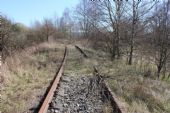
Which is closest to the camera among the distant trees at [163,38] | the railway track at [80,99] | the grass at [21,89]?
the railway track at [80,99]

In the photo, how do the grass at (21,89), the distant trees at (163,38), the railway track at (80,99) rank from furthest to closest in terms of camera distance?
the distant trees at (163,38) < the grass at (21,89) < the railway track at (80,99)

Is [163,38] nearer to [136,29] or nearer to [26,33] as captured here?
[136,29]

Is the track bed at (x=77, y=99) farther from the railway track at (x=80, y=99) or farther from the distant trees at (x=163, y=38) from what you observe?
the distant trees at (x=163, y=38)

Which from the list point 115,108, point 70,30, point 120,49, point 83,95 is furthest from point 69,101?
point 70,30

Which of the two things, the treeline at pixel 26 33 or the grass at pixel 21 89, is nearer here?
the grass at pixel 21 89

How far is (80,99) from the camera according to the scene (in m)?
8.23

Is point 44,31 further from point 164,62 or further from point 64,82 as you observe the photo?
point 64,82

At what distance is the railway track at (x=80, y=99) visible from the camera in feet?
23.5

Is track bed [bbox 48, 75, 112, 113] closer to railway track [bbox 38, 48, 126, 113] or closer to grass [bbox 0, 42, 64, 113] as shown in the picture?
railway track [bbox 38, 48, 126, 113]

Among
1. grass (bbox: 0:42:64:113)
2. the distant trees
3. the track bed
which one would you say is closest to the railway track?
the track bed

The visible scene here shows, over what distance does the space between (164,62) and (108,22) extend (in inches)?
380

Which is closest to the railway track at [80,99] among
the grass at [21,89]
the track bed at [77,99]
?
the track bed at [77,99]

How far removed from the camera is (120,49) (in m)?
24.7

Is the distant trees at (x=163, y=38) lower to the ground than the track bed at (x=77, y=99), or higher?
higher
